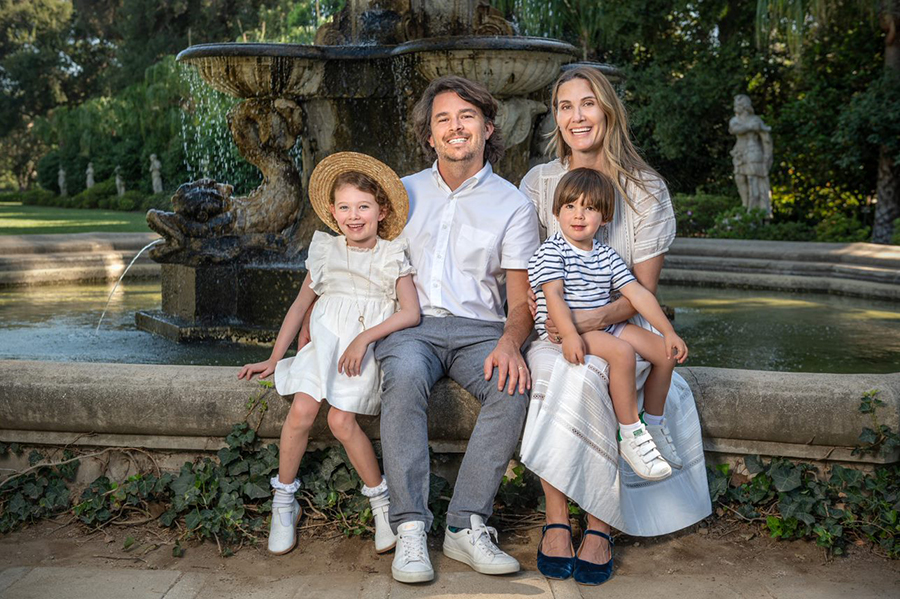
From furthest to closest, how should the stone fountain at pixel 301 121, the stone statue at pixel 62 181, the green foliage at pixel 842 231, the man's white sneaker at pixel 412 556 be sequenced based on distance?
the stone statue at pixel 62 181, the green foliage at pixel 842 231, the stone fountain at pixel 301 121, the man's white sneaker at pixel 412 556

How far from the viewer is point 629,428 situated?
10.2ft

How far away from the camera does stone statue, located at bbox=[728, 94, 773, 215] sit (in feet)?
55.4

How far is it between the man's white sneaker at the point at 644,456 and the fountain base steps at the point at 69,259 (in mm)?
6899

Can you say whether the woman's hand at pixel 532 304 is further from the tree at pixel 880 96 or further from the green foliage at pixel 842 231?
the tree at pixel 880 96

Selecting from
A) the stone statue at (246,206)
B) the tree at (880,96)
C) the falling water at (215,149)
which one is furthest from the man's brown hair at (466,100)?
the falling water at (215,149)

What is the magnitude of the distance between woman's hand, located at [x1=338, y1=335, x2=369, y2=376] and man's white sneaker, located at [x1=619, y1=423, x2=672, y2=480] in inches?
35.2

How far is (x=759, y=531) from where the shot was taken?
3369 millimetres

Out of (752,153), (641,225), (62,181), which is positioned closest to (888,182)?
(752,153)

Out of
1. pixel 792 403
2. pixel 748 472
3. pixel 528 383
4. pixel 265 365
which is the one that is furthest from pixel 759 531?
pixel 265 365

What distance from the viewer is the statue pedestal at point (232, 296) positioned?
6043mm

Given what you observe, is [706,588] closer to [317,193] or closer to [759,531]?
[759,531]

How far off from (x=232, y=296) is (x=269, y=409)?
2.86 m

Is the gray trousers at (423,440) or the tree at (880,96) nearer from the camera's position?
the gray trousers at (423,440)

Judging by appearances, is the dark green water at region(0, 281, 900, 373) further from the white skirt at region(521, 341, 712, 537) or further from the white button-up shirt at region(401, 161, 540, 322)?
the white skirt at region(521, 341, 712, 537)
